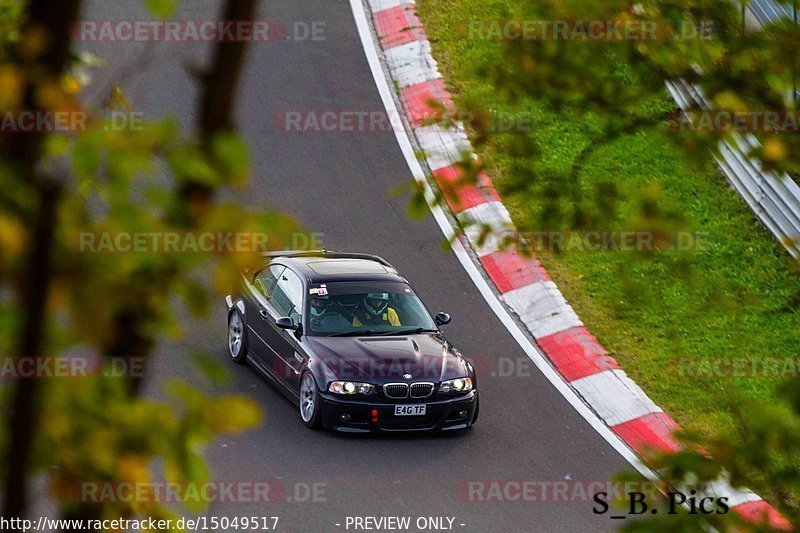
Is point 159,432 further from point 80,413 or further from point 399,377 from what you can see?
point 399,377

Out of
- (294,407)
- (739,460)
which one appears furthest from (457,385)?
(739,460)

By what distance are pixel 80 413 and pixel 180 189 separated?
53cm

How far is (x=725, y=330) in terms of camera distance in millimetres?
12914

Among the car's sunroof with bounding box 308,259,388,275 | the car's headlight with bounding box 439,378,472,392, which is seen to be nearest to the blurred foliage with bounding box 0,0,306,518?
the car's headlight with bounding box 439,378,472,392

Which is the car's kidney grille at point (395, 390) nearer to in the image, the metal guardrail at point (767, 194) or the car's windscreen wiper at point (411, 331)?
the car's windscreen wiper at point (411, 331)

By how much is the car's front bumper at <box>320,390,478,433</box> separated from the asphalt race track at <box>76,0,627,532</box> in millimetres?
146

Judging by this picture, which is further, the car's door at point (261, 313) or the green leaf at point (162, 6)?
the car's door at point (261, 313)

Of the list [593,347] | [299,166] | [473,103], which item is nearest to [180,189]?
[473,103]

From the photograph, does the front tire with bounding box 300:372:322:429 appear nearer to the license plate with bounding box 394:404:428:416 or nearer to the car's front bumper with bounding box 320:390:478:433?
the car's front bumper with bounding box 320:390:478:433

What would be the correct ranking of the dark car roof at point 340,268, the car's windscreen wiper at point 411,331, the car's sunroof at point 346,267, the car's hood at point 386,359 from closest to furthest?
the car's hood at point 386,359 < the car's windscreen wiper at point 411,331 < the dark car roof at point 340,268 < the car's sunroof at point 346,267

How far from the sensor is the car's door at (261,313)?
473 inches

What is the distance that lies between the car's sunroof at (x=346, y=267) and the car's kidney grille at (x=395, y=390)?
1610 millimetres

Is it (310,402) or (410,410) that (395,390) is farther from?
(310,402)

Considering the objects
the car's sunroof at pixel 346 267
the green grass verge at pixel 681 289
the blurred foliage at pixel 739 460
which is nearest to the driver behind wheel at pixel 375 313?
the car's sunroof at pixel 346 267
